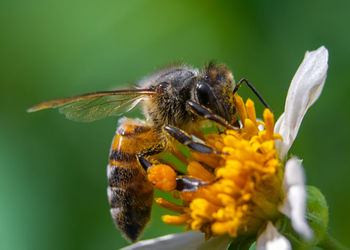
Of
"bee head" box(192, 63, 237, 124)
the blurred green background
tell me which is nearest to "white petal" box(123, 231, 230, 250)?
"bee head" box(192, 63, 237, 124)

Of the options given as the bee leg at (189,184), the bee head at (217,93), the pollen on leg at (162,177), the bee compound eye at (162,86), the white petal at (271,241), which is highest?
the bee compound eye at (162,86)

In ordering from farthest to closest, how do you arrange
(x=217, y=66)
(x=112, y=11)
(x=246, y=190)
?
(x=112, y=11)
(x=217, y=66)
(x=246, y=190)

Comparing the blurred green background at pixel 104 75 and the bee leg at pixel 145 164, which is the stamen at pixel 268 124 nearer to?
the bee leg at pixel 145 164

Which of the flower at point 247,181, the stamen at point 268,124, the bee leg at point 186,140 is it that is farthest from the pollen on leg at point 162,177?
the stamen at point 268,124

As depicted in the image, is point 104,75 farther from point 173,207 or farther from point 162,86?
point 173,207

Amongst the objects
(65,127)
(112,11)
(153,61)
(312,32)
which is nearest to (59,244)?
(65,127)

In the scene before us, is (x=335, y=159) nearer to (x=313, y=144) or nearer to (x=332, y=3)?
(x=313, y=144)

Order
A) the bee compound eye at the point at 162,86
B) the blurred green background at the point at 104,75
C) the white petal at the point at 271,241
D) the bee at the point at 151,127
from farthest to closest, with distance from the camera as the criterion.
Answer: the blurred green background at the point at 104,75 < the bee compound eye at the point at 162,86 < the bee at the point at 151,127 < the white petal at the point at 271,241
